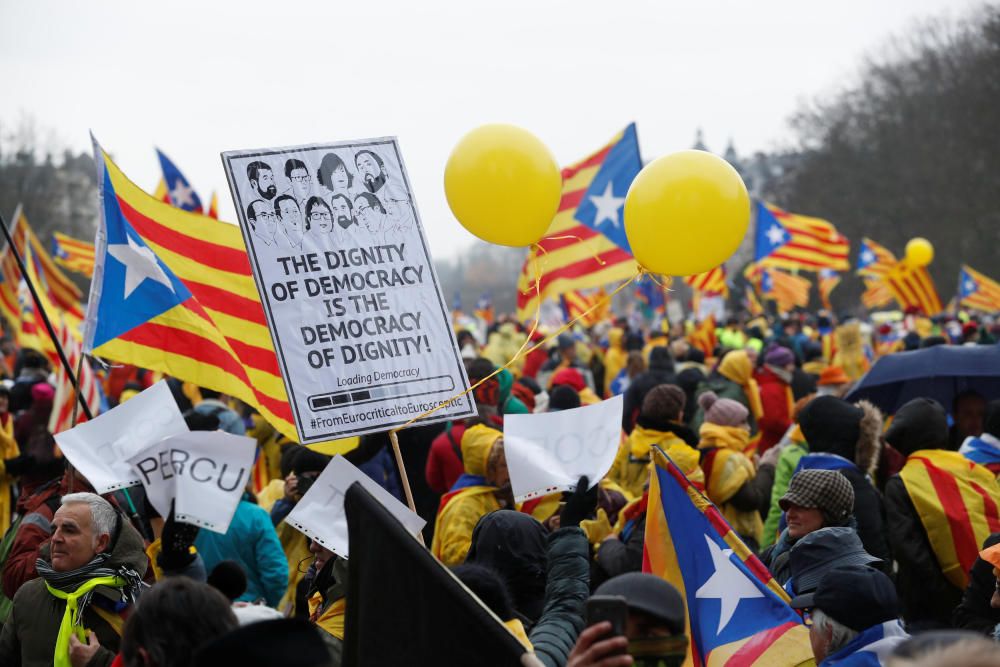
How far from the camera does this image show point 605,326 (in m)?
24.8

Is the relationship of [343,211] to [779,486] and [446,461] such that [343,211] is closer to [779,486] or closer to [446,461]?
[446,461]

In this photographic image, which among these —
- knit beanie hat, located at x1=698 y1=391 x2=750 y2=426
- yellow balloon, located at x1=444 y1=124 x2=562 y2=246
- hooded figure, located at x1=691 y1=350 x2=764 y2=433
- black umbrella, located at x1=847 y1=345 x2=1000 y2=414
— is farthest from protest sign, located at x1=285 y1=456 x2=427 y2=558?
hooded figure, located at x1=691 y1=350 x2=764 y2=433

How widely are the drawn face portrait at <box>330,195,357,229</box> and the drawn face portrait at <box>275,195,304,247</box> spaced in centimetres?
15

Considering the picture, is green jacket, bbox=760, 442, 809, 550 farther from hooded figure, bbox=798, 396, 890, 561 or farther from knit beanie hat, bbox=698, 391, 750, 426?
knit beanie hat, bbox=698, 391, 750, 426

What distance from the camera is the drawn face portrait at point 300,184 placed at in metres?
4.64

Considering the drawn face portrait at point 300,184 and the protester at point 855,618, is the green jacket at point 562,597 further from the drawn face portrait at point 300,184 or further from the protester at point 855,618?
the drawn face portrait at point 300,184

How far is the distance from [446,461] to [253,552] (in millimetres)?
1494

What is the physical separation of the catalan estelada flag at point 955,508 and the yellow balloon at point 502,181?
2.21m

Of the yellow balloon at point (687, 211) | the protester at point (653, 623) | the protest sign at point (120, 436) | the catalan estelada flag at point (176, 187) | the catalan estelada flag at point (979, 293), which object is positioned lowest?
the catalan estelada flag at point (979, 293)

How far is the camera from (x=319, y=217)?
184 inches

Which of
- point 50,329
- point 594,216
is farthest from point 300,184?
point 594,216

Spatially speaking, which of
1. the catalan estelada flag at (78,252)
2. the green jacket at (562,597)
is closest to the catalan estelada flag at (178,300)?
the green jacket at (562,597)

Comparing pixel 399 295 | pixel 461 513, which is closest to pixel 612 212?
pixel 461 513

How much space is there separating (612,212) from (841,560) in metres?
6.69
